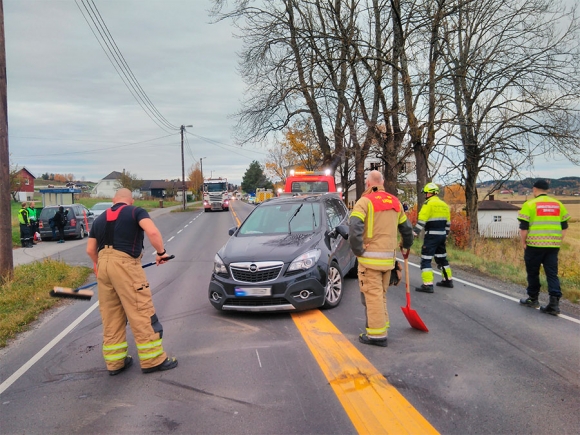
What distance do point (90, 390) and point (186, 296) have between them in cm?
358

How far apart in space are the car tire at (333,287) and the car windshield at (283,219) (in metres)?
0.78

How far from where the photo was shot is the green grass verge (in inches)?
238

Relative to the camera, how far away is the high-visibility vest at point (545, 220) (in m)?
6.01

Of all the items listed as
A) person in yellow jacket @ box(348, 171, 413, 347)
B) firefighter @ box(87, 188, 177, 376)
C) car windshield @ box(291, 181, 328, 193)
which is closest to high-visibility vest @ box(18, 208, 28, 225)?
car windshield @ box(291, 181, 328, 193)

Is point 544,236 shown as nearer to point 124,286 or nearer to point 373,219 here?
point 373,219

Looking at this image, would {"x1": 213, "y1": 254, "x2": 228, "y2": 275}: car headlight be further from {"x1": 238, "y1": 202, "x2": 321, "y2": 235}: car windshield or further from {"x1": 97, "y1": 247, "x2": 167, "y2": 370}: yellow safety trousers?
{"x1": 97, "y1": 247, "x2": 167, "y2": 370}: yellow safety trousers

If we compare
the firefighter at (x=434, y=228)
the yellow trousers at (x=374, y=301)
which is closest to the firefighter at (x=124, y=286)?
the yellow trousers at (x=374, y=301)

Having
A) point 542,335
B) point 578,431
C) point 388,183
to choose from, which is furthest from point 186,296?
point 388,183

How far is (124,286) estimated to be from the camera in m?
4.09

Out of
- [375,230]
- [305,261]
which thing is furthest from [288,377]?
[305,261]

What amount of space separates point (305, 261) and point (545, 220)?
11.4 ft

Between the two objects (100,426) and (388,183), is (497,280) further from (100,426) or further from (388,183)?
(388,183)

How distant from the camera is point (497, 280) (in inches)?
338

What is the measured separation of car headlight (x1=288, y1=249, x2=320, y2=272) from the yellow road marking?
84cm
